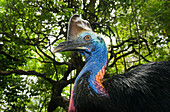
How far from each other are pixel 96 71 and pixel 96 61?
0.41ft

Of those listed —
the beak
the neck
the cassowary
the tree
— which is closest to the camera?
the cassowary

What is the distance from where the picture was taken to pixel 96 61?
5.60ft

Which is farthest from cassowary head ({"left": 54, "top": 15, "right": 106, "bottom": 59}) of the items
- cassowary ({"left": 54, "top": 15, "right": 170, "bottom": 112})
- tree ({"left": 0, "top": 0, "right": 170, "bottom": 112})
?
tree ({"left": 0, "top": 0, "right": 170, "bottom": 112})

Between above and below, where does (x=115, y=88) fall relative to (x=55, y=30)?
below

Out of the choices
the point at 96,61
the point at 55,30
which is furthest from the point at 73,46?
the point at 55,30

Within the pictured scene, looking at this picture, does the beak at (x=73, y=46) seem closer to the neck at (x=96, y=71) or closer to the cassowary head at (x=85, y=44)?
the cassowary head at (x=85, y=44)

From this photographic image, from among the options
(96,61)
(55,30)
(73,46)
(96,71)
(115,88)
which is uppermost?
(55,30)

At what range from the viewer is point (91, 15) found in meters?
4.62

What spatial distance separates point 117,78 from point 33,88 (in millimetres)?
4067

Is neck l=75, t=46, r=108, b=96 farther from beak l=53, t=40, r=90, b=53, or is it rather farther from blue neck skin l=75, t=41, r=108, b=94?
beak l=53, t=40, r=90, b=53

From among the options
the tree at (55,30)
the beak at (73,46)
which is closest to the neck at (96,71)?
the beak at (73,46)

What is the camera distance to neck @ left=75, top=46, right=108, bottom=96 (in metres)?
1.50

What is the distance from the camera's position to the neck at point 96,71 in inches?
59.1

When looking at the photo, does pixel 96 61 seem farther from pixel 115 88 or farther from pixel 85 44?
pixel 115 88
